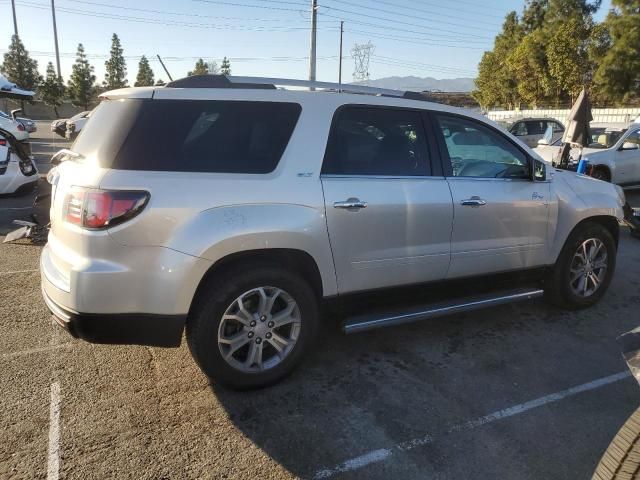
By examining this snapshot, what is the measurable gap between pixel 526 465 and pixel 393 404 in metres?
0.83

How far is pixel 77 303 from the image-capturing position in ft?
9.45

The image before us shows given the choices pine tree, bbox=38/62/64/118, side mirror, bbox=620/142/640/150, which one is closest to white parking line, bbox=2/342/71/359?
side mirror, bbox=620/142/640/150

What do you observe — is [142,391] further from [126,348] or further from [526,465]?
[526,465]

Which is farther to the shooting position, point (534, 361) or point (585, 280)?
point (585, 280)

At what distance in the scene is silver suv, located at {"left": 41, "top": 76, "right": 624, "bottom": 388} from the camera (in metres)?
2.89

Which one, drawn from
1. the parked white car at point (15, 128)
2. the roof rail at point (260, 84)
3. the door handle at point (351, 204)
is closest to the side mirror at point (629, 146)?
the roof rail at point (260, 84)

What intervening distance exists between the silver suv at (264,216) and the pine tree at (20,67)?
6041cm

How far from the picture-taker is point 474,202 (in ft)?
13.0

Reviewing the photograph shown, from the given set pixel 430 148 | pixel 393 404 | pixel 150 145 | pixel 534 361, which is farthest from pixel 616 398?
pixel 150 145

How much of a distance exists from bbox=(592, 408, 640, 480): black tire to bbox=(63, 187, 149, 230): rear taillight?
243cm

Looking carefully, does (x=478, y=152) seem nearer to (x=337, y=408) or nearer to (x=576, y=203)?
(x=576, y=203)

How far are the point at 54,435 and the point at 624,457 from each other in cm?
273

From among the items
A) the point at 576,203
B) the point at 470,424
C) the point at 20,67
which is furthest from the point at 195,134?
Result: the point at 20,67

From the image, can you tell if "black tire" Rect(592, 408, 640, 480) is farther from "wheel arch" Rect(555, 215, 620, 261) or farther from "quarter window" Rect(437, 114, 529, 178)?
"wheel arch" Rect(555, 215, 620, 261)
